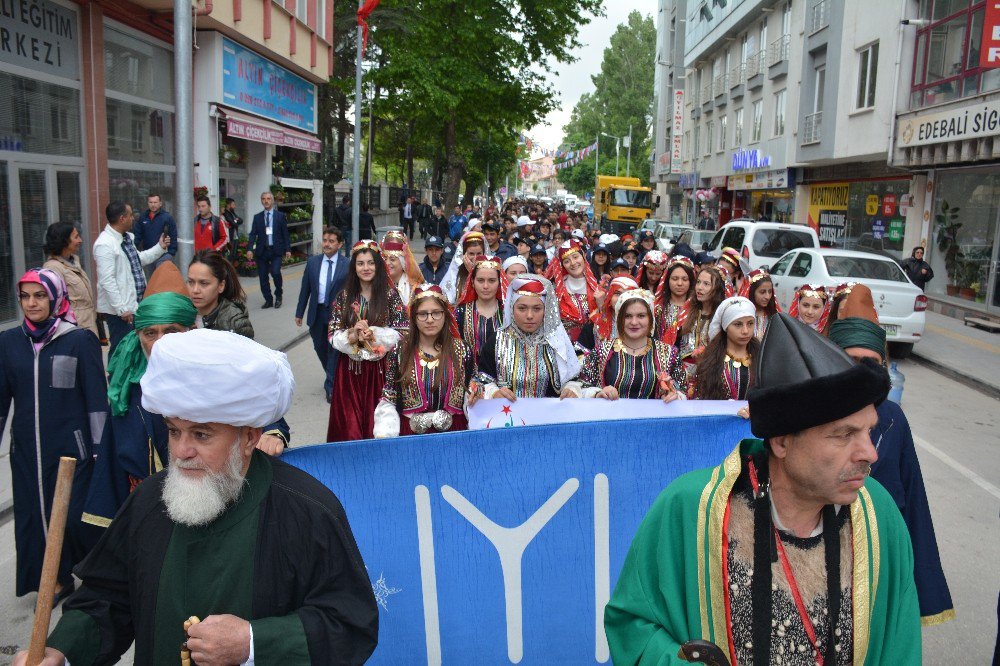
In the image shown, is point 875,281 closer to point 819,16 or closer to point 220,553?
point 220,553

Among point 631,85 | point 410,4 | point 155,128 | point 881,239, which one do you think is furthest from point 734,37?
point 631,85

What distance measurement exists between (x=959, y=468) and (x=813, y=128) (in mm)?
21515

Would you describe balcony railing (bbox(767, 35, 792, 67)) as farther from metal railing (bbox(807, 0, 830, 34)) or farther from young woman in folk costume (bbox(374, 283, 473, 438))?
young woman in folk costume (bbox(374, 283, 473, 438))

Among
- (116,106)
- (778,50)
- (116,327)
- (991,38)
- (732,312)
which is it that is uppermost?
(778,50)

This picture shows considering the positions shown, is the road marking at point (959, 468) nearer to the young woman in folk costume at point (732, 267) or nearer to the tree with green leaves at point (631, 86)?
the young woman in folk costume at point (732, 267)

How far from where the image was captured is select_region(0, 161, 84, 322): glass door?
1120 cm

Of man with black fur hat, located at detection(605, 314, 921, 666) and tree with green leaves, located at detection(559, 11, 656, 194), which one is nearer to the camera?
man with black fur hat, located at detection(605, 314, 921, 666)

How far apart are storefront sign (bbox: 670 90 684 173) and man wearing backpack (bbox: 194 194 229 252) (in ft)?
123

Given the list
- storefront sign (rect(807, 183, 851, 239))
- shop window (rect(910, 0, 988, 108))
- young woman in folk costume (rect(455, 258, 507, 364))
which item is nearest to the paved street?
young woman in folk costume (rect(455, 258, 507, 364))

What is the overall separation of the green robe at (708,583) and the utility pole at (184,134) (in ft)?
22.1

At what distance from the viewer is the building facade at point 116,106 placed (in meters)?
11.4

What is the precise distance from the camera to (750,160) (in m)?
33.8

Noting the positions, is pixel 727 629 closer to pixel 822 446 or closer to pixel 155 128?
pixel 822 446

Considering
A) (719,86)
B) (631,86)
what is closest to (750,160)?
(719,86)
